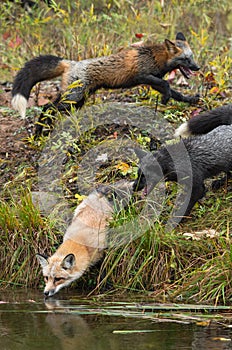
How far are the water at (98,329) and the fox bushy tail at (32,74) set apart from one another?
10.1ft

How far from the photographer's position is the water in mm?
4582

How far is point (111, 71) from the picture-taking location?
27.7 ft

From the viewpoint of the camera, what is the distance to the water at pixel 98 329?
458cm

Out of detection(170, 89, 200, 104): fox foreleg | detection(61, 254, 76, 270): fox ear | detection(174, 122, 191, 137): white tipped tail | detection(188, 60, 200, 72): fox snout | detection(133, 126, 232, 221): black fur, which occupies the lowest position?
detection(61, 254, 76, 270): fox ear

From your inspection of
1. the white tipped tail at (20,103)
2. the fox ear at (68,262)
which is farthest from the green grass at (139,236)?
the white tipped tail at (20,103)

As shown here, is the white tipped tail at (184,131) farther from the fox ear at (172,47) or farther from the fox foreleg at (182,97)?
the fox ear at (172,47)

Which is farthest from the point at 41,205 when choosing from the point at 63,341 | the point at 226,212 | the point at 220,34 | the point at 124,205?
the point at 220,34

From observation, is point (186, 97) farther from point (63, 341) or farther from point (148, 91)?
point (63, 341)

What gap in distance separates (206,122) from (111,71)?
161 centimetres

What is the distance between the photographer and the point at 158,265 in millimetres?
6051

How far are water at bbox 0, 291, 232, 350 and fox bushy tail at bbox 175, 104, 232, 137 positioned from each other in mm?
2418

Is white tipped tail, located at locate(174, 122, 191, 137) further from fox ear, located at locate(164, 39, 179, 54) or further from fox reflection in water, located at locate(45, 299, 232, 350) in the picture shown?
fox reflection in water, located at locate(45, 299, 232, 350)

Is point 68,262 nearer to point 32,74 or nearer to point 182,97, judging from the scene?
point 32,74

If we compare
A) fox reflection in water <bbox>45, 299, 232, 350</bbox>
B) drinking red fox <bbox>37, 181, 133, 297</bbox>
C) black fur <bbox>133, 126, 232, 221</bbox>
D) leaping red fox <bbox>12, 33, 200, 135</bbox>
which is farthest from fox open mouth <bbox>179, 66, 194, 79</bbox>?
fox reflection in water <bbox>45, 299, 232, 350</bbox>
